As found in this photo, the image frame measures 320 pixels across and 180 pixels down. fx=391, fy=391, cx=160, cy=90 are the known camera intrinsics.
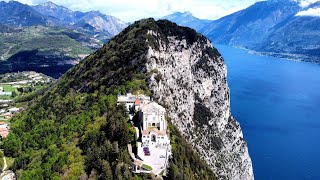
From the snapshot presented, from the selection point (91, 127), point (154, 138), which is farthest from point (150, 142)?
point (91, 127)

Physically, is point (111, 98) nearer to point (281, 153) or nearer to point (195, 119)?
point (195, 119)

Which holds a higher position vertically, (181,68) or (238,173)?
(181,68)

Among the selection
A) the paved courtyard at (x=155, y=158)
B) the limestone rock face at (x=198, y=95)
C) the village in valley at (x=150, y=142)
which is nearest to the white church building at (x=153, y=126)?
the village in valley at (x=150, y=142)

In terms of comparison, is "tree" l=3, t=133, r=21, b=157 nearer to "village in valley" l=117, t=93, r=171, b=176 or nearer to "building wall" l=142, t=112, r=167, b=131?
"village in valley" l=117, t=93, r=171, b=176

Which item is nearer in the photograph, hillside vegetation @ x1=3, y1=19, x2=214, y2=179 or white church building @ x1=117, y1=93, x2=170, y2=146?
hillside vegetation @ x1=3, y1=19, x2=214, y2=179

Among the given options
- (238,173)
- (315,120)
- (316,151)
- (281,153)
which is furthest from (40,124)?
(315,120)

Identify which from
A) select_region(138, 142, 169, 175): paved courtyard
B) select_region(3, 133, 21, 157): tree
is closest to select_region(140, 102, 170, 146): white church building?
select_region(138, 142, 169, 175): paved courtyard

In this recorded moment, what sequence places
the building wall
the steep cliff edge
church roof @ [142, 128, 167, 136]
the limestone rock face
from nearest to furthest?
church roof @ [142, 128, 167, 136] → the steep cliff edge → the building wall → the limestone rock face
